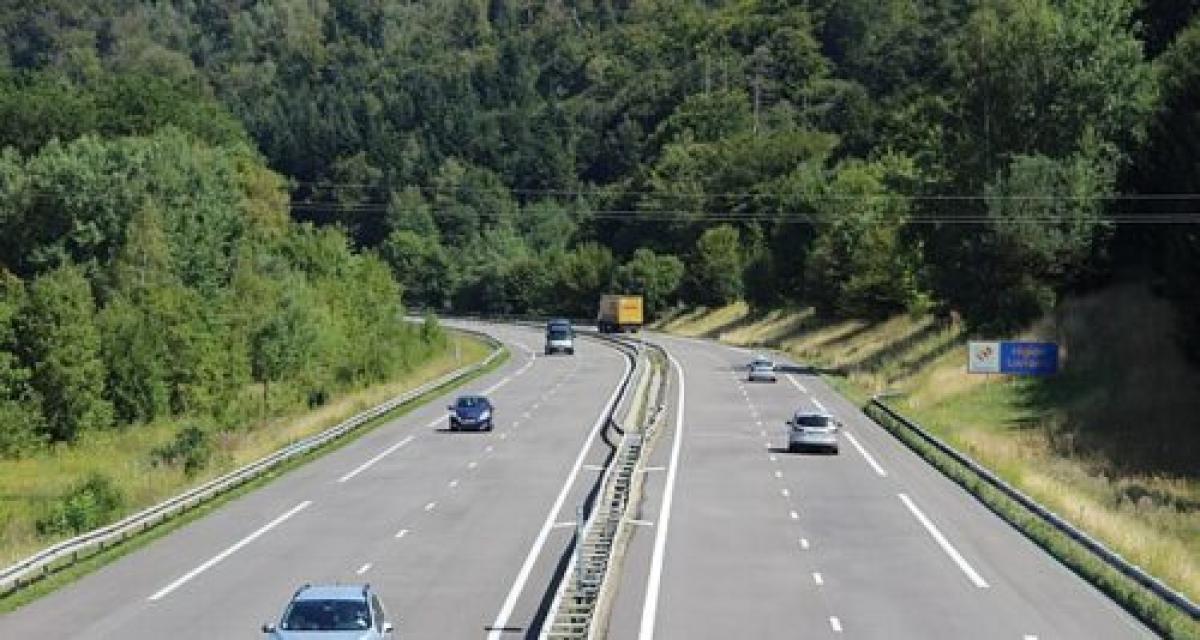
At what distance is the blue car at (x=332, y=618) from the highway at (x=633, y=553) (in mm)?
3316

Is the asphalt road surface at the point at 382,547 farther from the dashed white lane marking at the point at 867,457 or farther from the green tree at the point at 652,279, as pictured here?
the green tree at the point at 652,279

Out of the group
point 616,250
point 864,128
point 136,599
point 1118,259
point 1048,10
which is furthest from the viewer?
point 616,250

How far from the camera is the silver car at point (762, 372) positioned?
91.8m

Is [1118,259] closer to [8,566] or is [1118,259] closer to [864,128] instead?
[8,566]

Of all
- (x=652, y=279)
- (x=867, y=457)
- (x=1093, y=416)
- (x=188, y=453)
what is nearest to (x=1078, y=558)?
(x=867, y=457)

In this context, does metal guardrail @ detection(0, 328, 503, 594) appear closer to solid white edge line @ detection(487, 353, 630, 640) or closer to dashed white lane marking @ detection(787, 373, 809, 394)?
solid white edge line @ detection(487, 353, 630, 640)

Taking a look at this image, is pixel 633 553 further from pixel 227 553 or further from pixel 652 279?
pixel 652 279

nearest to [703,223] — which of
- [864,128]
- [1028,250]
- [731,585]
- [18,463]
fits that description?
[864,128]

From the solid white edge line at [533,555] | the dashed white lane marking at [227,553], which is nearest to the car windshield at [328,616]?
the solid white edge line at [533,555]

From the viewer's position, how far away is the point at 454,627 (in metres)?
28.4

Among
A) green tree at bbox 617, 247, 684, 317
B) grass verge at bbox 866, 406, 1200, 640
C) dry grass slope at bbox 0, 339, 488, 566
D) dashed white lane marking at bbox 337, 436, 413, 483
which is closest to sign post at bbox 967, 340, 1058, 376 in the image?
grass verge at bbox 866, 406, 1200, 640

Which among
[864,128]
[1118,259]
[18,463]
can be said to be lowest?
[18,463]

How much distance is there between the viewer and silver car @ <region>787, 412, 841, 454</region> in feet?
191

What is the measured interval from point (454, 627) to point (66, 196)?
3216 inches
